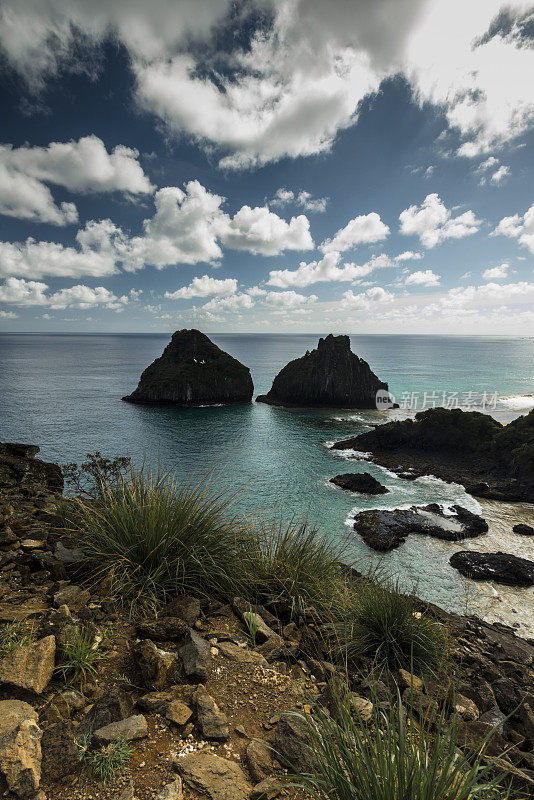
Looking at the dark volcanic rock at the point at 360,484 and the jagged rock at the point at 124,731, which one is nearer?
the jagged rock at the point at 124,731

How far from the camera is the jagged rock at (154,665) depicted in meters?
3.00

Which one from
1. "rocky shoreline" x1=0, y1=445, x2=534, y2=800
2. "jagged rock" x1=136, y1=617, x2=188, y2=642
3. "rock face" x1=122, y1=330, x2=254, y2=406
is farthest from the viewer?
"rock face" x1=122, y1=330, x2=254, y2=406

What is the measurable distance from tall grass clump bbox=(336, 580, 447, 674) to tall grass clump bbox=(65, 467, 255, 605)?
1.62 metres

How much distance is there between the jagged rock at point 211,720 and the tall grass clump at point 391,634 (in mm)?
2154

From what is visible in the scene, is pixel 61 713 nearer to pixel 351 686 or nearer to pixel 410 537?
pixel 351 686

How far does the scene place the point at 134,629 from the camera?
363 centimetres

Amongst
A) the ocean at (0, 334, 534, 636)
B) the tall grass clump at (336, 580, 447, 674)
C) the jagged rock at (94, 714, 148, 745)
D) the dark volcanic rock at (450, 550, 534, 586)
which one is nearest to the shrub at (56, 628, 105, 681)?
the jagged rock at (94, 714, 148, 745)

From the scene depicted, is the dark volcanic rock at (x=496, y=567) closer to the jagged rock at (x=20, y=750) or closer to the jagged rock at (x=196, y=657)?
the jagged rock at (x=196, y=657)

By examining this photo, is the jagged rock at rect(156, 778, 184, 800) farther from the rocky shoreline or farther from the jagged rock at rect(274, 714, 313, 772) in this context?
the jagged rock at rect(274, 714, 313, 772)

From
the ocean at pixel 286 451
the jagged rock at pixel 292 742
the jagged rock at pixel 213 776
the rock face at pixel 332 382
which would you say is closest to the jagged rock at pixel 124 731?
the jagged rock at pixel 213 776

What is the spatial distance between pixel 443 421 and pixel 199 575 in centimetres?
4920

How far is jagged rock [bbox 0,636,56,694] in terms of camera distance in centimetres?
259

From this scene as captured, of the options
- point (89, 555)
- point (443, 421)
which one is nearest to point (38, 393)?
point (443, 421)

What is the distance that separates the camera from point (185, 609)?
4082 mm
